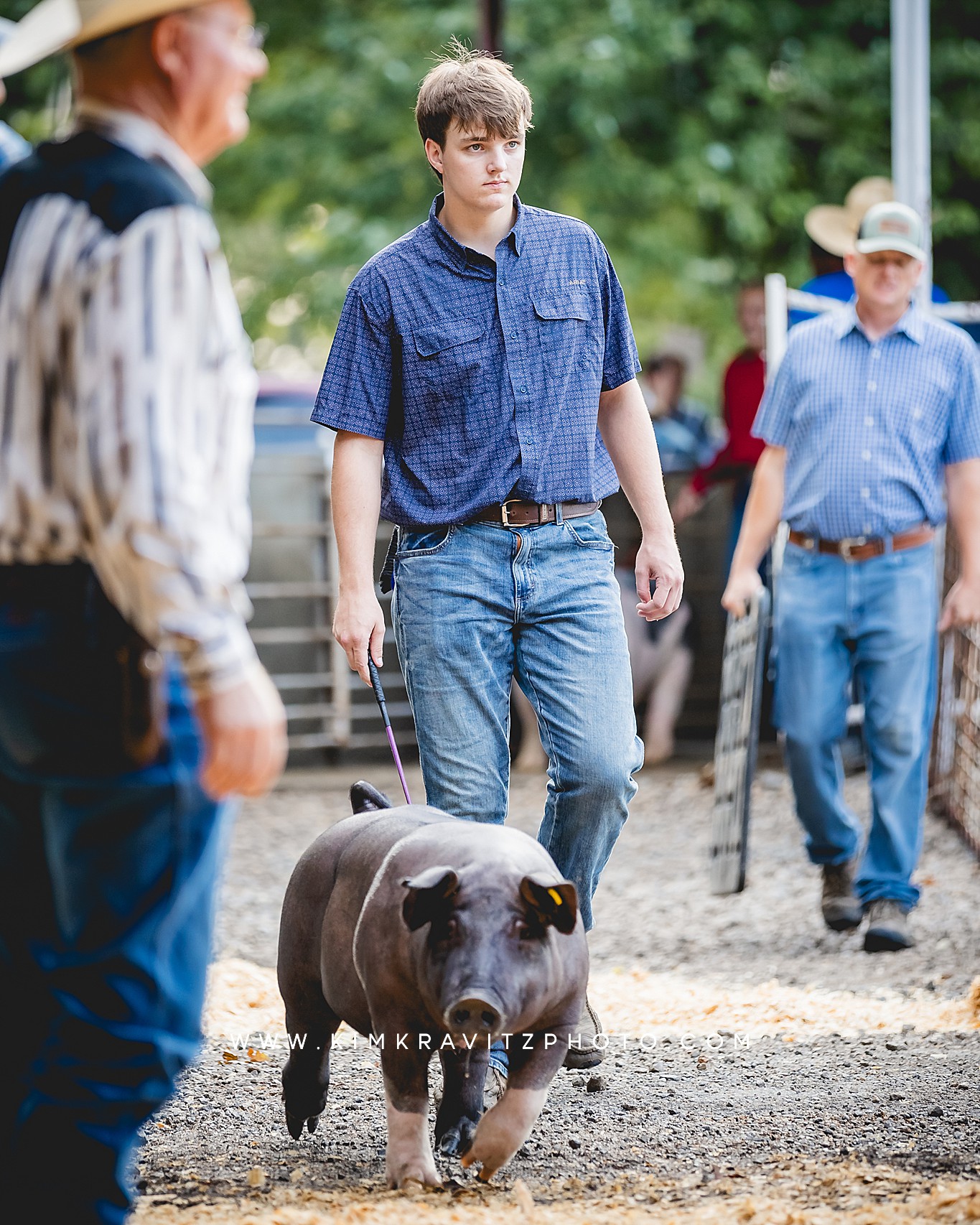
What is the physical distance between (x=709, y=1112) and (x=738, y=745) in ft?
9.13

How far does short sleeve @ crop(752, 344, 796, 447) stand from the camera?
6.21 metres

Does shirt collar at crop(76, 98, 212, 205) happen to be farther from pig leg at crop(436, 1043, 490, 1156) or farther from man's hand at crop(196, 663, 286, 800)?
pig leg at crop(436, 1043, 490, 1156)

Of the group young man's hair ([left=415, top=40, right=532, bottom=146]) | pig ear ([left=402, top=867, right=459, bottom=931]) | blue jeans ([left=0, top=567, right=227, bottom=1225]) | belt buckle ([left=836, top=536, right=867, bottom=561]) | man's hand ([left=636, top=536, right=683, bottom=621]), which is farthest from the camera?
belt buckle ([left=836, top=536, right=867, bottom=561])

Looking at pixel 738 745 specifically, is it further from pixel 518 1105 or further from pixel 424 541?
pixel 518 1105

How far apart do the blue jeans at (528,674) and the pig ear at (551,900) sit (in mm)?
751

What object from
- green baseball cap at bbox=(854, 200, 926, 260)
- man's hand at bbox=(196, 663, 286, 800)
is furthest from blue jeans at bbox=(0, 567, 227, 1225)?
green baseball cap at bbox=(854, 200, 926, 260)

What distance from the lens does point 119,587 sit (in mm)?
2268

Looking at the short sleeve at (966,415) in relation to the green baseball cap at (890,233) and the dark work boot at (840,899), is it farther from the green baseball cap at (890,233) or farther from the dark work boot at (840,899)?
the dark work boot at (840,899)

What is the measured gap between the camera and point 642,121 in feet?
48.2

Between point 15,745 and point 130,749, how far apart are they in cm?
16

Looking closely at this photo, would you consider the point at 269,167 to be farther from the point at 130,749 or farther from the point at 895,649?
the point at 130,749

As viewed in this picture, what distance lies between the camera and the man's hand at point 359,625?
385cm

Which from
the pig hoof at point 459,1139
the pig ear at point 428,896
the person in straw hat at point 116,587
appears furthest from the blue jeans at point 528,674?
the person in straw hat at point 116,587

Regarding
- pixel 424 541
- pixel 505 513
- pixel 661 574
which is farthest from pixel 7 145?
pixel 661 574
